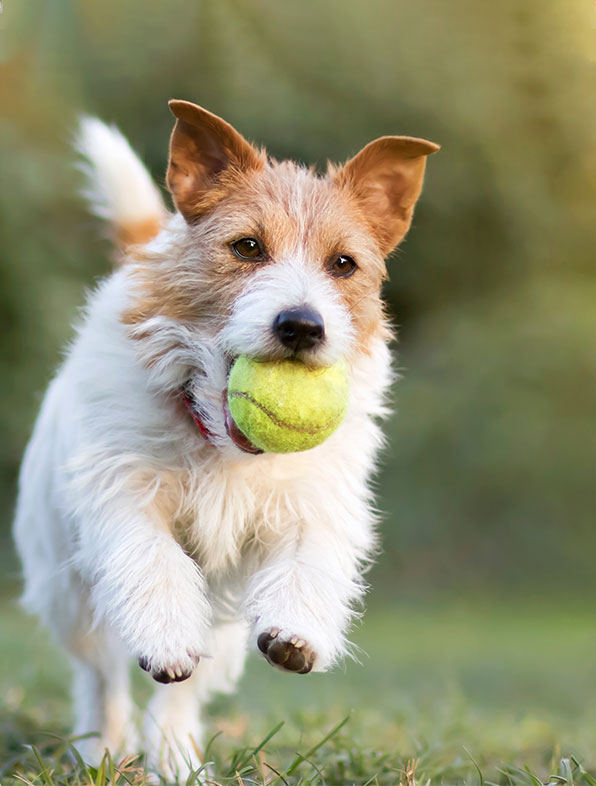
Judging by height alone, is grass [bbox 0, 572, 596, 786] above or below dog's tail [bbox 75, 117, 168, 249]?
below

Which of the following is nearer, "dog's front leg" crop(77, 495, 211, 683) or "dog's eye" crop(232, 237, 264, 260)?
"dog's front leg" crop(77, 495, 211, 683)

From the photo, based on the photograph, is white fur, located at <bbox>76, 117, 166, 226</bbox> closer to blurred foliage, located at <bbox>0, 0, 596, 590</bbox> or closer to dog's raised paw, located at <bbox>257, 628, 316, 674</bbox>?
dog's raised paw, located at <bbox>257, 628, 316, 674</bbox>

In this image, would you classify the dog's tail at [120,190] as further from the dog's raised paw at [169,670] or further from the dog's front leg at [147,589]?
the dog's raised paw at [169,670]

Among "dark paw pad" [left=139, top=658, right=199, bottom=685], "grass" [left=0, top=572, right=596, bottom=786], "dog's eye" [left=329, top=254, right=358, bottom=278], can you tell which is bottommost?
"grass" [left=0, top=572, right=596, bottom=786]

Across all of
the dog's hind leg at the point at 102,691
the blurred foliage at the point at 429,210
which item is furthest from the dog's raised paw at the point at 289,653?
the blurred foliage at the point at 429,210

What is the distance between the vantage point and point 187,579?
2.83 meters

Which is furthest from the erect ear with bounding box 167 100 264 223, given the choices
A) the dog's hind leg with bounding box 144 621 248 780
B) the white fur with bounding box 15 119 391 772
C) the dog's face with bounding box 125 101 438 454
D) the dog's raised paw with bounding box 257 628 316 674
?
the dog's hind leg with bounding box 144 621 248 780

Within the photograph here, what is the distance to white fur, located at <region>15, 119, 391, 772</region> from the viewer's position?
2.74 m

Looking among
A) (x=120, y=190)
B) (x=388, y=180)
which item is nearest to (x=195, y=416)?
(x=388, y=180)

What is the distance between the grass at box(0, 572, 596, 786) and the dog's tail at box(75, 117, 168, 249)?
1994mm

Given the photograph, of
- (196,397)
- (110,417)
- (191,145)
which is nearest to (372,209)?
(191,145)

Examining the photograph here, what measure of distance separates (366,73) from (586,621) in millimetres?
6189

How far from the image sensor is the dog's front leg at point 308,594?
8.45 ft

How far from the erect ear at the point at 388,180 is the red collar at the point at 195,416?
2.98ft
